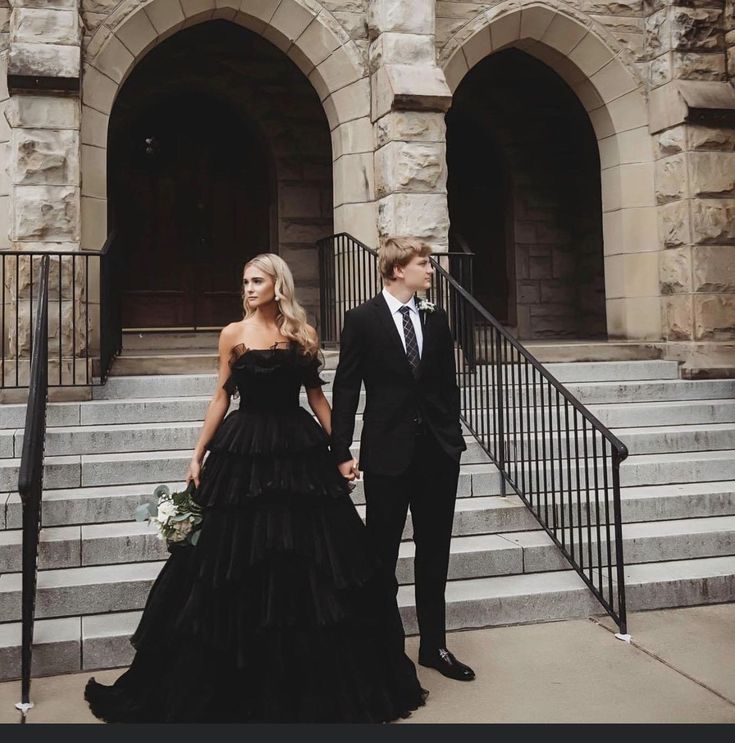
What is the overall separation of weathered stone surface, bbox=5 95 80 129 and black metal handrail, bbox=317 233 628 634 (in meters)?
2.76

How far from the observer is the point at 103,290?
689 cm

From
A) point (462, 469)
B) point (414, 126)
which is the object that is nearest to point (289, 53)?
point (414, 126)

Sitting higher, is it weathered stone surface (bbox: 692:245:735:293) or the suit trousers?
weathered stone surface (bbox: 692:245:735:293)

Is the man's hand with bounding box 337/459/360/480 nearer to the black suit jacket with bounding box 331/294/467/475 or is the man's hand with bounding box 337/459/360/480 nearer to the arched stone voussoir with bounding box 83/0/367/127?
the black suit jacket with bounding box 331/294/467/475

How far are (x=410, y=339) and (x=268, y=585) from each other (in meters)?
1.29

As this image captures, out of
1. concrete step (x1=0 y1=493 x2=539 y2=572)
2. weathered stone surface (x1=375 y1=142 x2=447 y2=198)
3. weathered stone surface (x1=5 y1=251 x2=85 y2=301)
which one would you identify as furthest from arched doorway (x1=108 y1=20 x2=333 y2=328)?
concrete step (x1=0 y1=493 x2=539 y2=572)

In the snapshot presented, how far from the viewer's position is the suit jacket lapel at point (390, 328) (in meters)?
3.83

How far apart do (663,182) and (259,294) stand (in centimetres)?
687

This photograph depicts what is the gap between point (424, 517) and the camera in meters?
3.92

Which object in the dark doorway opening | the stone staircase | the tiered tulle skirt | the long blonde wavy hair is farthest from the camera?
the dark doorway opening

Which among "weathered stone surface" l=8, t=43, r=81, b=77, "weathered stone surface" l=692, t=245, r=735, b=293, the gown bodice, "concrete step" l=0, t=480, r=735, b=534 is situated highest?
"weathered stone surface" l=8, t=43, r=81, b=77

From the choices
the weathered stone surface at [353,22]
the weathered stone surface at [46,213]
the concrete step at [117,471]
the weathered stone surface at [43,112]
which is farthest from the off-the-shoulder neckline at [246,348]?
the weathered stone surface at [353,22]

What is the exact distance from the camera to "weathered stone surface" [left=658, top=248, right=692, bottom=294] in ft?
28.9

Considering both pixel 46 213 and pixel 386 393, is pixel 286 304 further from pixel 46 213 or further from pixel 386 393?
pixel 46 213
